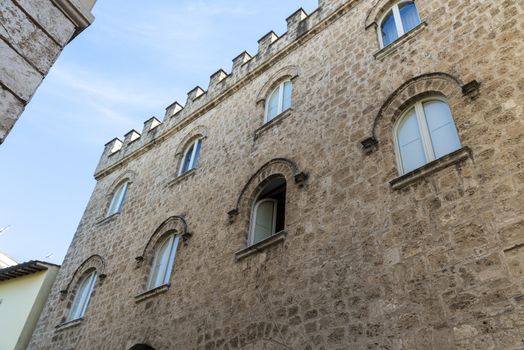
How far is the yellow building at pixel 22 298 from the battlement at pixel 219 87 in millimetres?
3694

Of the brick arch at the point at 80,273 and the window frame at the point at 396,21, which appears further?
the brick arch at the point at 80,273

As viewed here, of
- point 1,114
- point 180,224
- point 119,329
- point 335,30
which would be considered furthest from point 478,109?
point 119,329

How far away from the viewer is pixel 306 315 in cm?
584

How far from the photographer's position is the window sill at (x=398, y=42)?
738 cm

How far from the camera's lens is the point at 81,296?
11.3 metres

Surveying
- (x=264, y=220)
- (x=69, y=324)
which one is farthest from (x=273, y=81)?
(x=69, y=324)

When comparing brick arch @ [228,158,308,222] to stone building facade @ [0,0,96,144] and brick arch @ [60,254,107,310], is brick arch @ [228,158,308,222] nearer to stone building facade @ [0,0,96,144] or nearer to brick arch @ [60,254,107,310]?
stone building facade @ [0,0,96,144]

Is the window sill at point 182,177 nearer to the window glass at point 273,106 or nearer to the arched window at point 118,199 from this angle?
the window glass at point 273,106

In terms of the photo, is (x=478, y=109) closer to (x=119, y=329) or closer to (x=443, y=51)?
(x=443, y=51)

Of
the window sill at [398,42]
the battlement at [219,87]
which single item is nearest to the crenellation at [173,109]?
the battlement at [219,87]

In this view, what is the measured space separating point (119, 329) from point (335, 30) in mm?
7724

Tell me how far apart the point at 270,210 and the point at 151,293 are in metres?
2.94

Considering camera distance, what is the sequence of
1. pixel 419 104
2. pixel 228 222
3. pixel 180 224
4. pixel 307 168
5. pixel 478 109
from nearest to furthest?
pixel 478 109
pixel 419 104
pixel 307 168
pixel 228 222
pixel 180 224

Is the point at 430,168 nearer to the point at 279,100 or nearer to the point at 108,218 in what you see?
the point at 279,100
